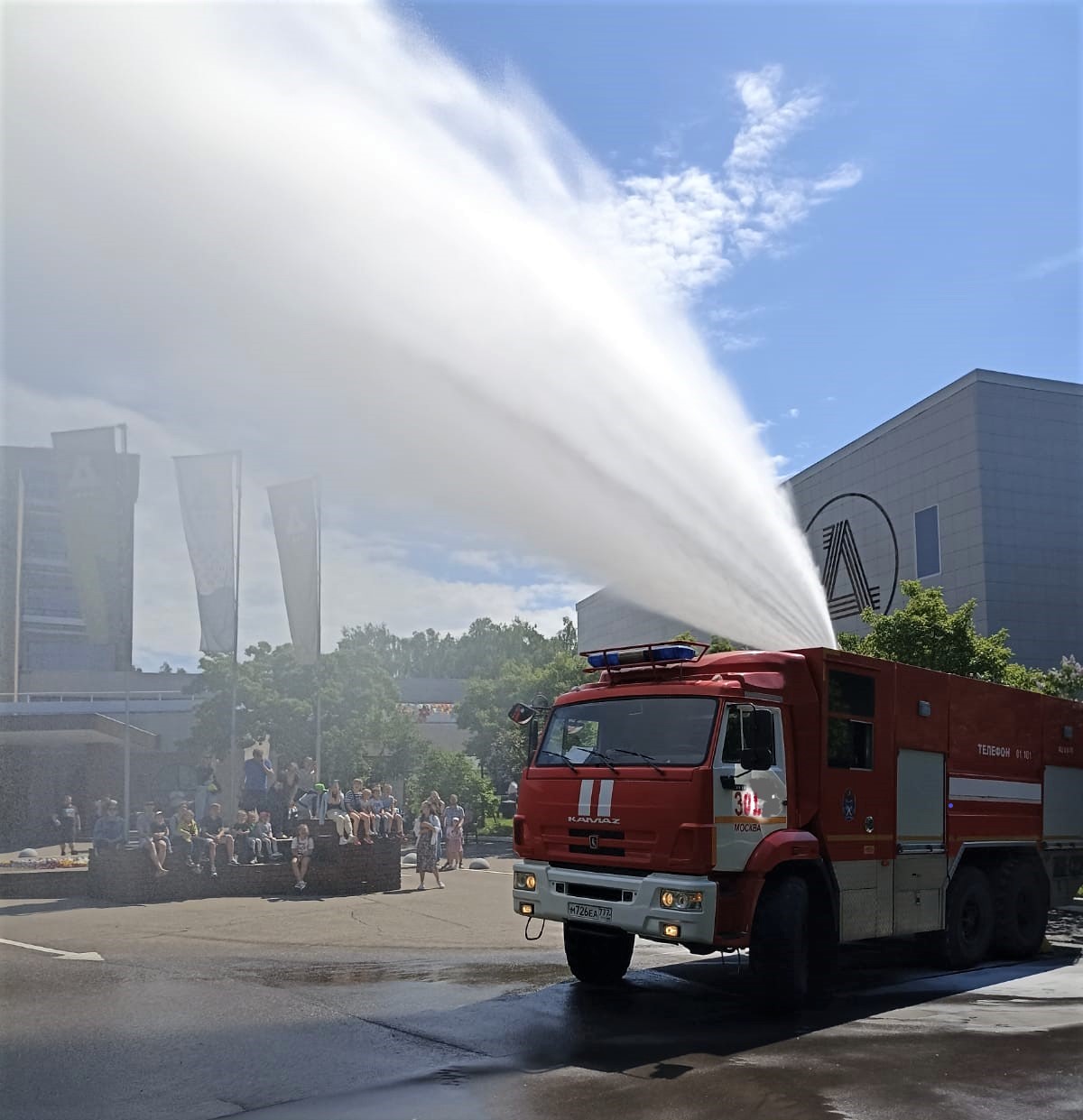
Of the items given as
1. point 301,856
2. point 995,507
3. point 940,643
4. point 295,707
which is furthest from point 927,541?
point 301,856

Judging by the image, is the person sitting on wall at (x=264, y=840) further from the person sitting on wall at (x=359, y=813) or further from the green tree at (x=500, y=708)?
the green tree at (x=500, y=708)

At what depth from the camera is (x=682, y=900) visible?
9.09 m

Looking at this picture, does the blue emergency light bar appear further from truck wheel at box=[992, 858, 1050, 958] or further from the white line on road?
the white line on road

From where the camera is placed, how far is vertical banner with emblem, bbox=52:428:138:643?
83.6 ft

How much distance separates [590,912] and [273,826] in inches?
568

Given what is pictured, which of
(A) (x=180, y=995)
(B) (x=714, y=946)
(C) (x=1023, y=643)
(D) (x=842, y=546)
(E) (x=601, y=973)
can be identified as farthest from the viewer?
(D) (x=842, y=546)

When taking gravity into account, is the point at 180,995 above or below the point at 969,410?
below

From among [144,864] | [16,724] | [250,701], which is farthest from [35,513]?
[144,864]

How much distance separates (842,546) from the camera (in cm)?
4003

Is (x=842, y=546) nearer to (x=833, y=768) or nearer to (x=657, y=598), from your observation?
(x=657, y=598)

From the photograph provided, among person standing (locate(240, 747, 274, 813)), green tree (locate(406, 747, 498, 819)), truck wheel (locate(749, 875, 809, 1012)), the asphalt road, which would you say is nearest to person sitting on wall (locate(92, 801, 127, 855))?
person standing (locate(240, 747, 274, 813))

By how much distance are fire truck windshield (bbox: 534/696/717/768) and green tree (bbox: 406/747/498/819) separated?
1327 inches

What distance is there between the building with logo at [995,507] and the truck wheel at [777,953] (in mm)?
25903

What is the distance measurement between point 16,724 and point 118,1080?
29979 millimetres
